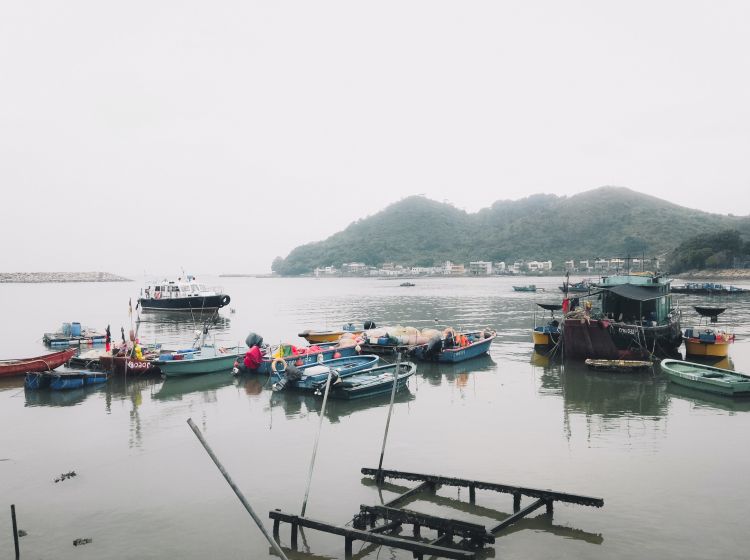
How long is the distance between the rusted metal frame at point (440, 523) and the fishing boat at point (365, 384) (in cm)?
894

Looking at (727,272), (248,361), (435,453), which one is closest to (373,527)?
(435,453)

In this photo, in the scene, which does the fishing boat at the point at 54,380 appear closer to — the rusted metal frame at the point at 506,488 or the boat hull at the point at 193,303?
the rusted metal frame at the point at 506,488

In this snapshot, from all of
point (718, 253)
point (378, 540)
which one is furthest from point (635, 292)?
point (718, 253)

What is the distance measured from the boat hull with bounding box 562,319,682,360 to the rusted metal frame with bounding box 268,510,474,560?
2046 cm

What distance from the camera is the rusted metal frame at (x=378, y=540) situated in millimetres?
7699

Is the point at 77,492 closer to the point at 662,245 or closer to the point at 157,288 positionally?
the point at 157,288

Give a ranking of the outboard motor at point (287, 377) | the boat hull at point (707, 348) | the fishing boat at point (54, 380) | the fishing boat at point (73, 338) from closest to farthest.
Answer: the outboard motor at point (287, 377) < the fishing boat at point (54, 380) < the boat hull at point (707, 348) < the fishing boat at point (73, 338)

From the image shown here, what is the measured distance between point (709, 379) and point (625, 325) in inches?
252

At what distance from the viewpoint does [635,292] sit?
2766 centimetres

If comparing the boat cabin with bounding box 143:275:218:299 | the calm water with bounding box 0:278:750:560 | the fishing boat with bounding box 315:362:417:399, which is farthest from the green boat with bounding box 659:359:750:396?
the boat cabin with bounding box 143:275:218:299

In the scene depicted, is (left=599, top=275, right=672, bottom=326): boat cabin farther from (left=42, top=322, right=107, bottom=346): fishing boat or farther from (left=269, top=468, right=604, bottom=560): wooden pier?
(left=42, top=322, right=107, bottom=346): fishing boat

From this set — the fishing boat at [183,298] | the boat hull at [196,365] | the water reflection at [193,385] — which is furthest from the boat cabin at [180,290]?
the water reflection at [193,385]

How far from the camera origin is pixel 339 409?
18.9 m

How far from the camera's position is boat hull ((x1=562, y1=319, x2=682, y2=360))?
25875 millimetres
